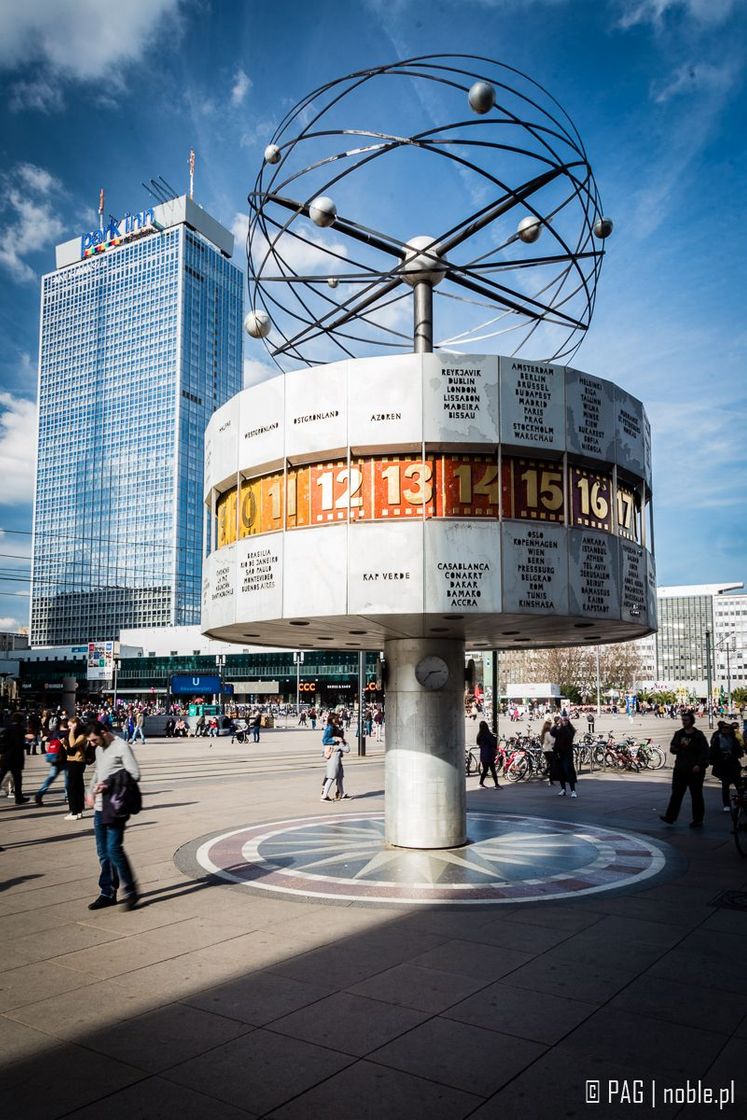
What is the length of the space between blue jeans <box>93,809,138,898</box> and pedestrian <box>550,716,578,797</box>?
43.5 feet

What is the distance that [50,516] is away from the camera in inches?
7264

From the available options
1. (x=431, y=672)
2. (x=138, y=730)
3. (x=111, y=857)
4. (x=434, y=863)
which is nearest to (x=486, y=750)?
(x=431, y=672)

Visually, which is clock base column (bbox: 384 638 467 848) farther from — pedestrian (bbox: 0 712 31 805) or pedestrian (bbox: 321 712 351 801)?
pedestrian (bbox: 0 712 31 805)

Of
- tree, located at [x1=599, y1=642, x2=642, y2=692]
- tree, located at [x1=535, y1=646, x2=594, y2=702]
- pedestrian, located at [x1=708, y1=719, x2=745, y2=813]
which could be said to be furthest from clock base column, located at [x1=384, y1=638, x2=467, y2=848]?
tree, located at [x1=599, y1=642, x2=642, y2=692]

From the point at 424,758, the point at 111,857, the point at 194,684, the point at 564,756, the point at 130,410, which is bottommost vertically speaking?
the point at 194,684

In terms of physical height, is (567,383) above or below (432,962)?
above

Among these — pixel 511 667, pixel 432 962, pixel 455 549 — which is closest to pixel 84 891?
pixel 432 962

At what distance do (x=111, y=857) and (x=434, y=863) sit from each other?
4821 mm

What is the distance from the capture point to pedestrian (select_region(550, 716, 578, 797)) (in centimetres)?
2000

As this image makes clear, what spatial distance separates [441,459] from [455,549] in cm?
134

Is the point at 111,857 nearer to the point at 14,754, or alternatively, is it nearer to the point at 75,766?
the point at 75,766

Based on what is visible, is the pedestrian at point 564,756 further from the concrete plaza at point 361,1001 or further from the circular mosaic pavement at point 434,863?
the concrete plaza at point 361,1001

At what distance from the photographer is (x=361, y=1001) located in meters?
6.43

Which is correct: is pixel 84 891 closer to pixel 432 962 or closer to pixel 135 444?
pixel 432 962
